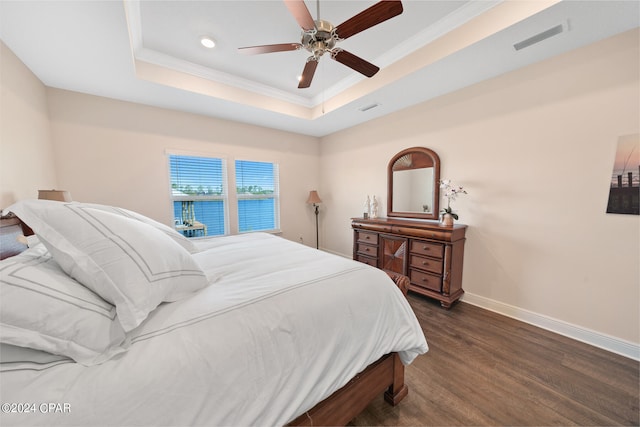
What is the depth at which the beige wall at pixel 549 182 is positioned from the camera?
72.0 inches

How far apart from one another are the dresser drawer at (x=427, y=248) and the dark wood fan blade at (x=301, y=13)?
7.87ft

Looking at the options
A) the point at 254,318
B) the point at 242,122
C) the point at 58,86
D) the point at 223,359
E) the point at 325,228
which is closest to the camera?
the point at 223,359

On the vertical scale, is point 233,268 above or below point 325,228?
above

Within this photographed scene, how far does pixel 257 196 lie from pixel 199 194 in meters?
0.94

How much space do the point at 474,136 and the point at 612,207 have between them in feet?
A: 4.29

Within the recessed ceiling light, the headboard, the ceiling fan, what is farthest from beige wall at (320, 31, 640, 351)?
the headboard

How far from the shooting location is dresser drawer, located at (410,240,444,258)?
2.53 meters

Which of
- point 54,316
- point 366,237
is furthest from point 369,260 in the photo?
point 54,316

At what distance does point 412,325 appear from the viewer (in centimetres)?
134

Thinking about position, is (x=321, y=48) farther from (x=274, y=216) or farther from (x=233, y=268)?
(x=274, y=216)

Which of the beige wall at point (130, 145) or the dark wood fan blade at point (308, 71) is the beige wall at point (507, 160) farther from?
the dark wood fan blade at point (308, 71)

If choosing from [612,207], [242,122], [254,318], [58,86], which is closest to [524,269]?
[612,207]

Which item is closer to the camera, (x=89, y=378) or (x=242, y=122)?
(x=89, y=378)

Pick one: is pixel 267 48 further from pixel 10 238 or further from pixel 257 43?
pixel 10 238
